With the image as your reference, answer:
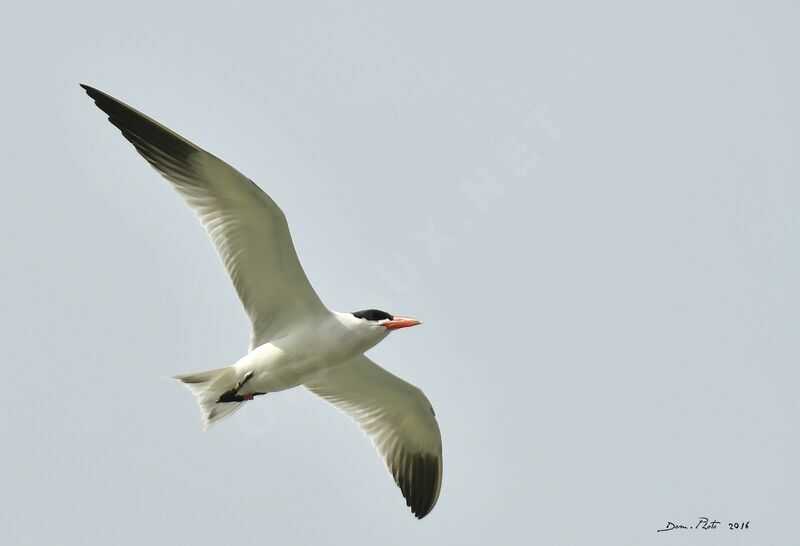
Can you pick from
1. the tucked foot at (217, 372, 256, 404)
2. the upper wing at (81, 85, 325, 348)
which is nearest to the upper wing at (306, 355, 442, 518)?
the tucked foot at (217, 372, 256, 404)

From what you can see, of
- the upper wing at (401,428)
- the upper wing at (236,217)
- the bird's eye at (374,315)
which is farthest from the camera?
the upper wing at (401,428)

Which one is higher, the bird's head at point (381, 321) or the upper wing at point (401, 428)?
the bird's head at point (381, 321)

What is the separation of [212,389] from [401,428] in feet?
8.11

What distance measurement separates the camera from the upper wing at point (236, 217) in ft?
36.3

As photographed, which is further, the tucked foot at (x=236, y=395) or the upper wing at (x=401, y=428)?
the upper wing at (x=401, y=428)

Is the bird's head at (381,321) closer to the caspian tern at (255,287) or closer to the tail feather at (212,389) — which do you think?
the caspian tern at (255,287)

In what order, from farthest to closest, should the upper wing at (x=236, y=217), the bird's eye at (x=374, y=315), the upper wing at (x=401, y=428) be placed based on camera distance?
the upper wing at (x=401, y=428) → the bird's eye at (x=374, y=315) → the upper wing at (x=236, y=217)

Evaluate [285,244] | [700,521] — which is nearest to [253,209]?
[285,244]

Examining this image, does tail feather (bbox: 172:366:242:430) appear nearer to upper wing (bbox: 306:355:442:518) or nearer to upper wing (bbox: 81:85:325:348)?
upper wing (bbox: 81:85:325:348)

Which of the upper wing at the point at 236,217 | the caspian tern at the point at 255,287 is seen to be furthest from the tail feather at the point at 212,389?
the upper wing at the point at 236,217

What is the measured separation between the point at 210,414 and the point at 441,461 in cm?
286

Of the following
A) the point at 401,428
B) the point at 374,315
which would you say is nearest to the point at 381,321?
the point at 374,315

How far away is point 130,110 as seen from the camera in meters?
11.1

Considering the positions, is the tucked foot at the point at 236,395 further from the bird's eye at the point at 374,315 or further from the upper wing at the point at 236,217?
the bird's eye at the point at 374,315
